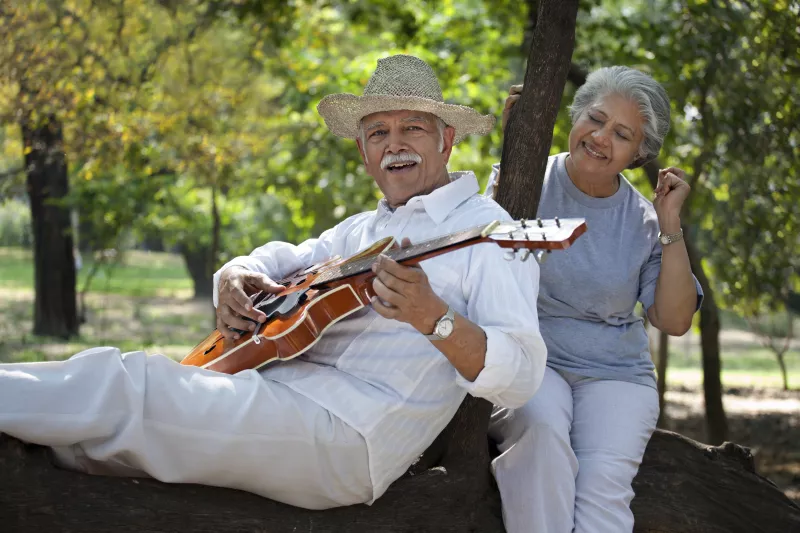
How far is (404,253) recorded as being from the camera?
106 inches

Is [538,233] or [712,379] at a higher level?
[538,233]

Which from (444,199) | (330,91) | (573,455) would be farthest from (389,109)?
(330,91)

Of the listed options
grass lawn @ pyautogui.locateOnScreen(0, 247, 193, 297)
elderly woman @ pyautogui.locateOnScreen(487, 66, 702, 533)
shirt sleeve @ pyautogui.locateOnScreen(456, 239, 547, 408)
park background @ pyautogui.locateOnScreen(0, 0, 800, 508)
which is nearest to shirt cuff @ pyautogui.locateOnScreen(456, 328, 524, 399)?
shirt sleeve @ pyautogui.locateOnScreen(456, 239, 547, 408)

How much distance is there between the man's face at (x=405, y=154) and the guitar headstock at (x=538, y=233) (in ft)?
2.82

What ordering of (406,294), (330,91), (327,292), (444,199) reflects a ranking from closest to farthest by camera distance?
(406,294)
(327,292)
(444,199)
(330,91)

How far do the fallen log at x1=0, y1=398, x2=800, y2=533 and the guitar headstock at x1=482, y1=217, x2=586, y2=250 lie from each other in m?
1.14

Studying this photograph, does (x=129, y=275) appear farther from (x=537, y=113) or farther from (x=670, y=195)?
(x=670, y=195)

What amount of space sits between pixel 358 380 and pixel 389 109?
3.13 ft

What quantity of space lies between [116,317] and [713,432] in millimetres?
14470

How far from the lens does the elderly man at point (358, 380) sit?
8.90 feet

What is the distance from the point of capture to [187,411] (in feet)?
9.30

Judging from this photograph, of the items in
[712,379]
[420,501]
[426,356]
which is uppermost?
[426,356]

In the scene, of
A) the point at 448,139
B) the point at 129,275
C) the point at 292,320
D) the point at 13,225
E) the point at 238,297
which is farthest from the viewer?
the point at 129,275

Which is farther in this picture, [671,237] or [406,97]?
[671,237]
